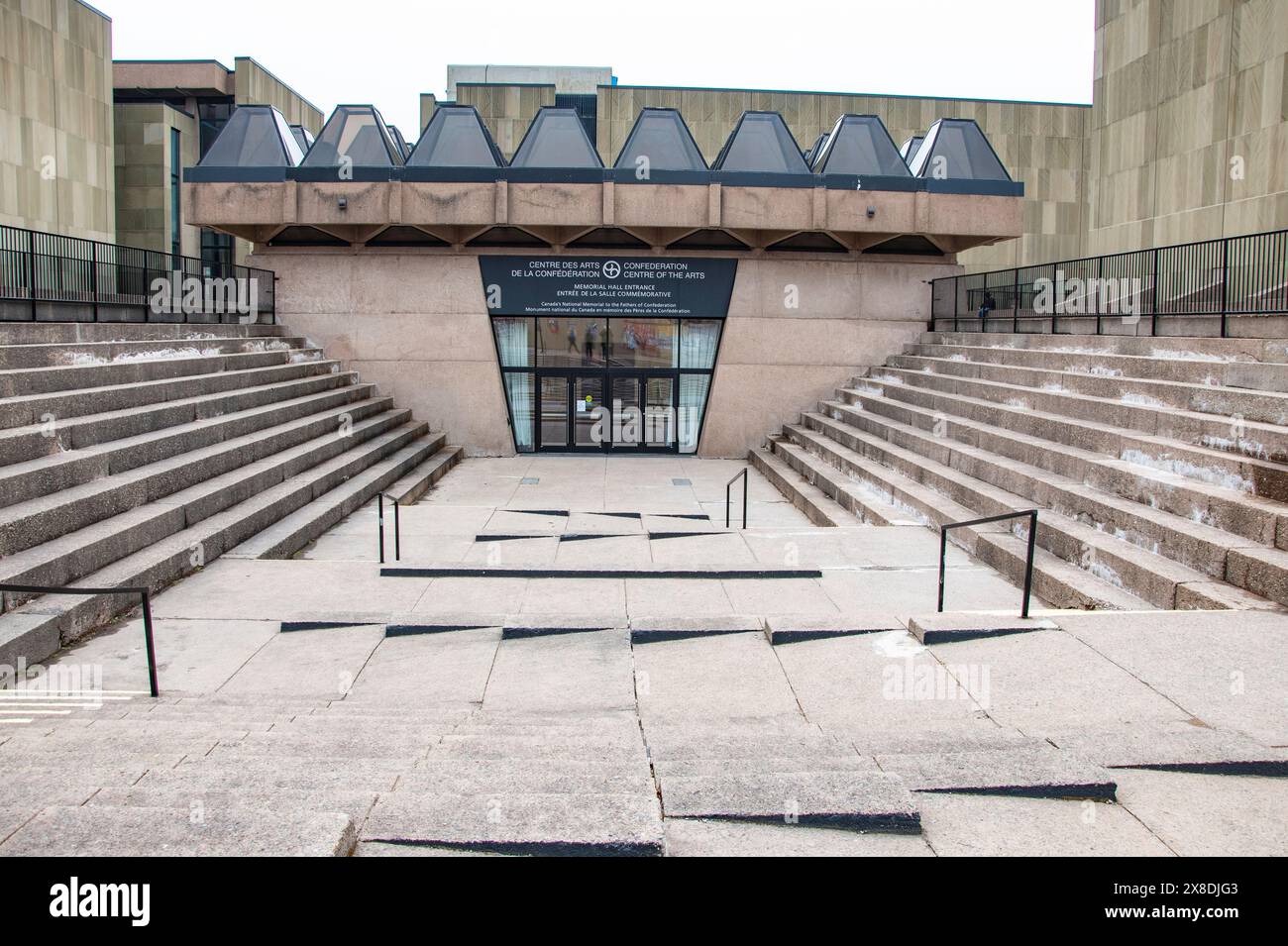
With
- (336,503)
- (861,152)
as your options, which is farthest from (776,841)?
(861,152)

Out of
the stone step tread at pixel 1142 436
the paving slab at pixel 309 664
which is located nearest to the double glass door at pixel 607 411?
the stone step tread at pixel 1142 436

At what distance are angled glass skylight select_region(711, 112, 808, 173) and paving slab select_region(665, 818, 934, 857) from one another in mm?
21592

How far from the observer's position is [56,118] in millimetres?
37406

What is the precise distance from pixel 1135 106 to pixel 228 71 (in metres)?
38.5

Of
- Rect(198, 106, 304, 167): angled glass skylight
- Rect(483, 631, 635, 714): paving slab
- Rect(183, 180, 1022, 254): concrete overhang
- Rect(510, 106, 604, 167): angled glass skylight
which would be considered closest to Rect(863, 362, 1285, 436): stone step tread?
Rect(183, 180, 1022, 254): concrete overhang

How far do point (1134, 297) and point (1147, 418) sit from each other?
8.48 m

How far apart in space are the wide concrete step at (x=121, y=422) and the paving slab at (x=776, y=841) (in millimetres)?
8939

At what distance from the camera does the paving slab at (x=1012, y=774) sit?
4547 millimetres

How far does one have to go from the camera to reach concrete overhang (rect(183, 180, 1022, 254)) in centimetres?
2302

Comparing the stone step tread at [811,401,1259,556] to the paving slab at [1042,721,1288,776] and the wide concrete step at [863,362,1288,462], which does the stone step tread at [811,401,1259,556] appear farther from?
the paving slab at [1042,721,1288,776]

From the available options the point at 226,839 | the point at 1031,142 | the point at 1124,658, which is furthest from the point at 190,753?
the point at 1031,142

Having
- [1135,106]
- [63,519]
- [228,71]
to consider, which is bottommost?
[63,519]

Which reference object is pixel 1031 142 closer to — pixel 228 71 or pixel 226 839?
pixel 228 71
